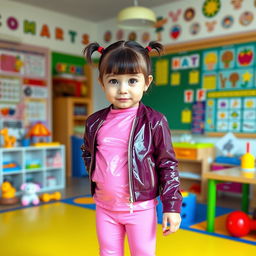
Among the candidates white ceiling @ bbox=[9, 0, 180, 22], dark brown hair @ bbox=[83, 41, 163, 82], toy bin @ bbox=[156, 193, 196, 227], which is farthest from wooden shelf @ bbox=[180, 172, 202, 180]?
dark brown hair @ bbox=[83, 41, 163, 82]

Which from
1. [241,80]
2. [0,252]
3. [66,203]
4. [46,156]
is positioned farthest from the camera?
[46,156]

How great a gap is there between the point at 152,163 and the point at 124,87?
0.27 m

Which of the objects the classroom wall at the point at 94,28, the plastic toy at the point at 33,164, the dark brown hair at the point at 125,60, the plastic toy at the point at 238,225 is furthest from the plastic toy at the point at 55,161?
the dark brown hair at the point at 125,60

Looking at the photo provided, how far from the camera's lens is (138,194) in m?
1.13

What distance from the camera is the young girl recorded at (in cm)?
112

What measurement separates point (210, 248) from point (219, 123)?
2189 mm

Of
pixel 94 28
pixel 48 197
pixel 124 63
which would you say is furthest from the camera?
pixel 94 28

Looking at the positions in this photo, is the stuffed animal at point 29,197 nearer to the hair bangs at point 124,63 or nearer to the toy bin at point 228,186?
the toy bin at point 228,186

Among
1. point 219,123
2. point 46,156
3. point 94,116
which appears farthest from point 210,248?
point 46,156

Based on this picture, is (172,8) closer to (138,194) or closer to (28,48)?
(28,48)

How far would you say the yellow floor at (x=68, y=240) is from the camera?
7.11ft

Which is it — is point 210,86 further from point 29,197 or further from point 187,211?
point 29,197

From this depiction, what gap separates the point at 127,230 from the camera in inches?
46.6

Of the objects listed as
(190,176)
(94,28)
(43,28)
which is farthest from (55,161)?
(94,28)
